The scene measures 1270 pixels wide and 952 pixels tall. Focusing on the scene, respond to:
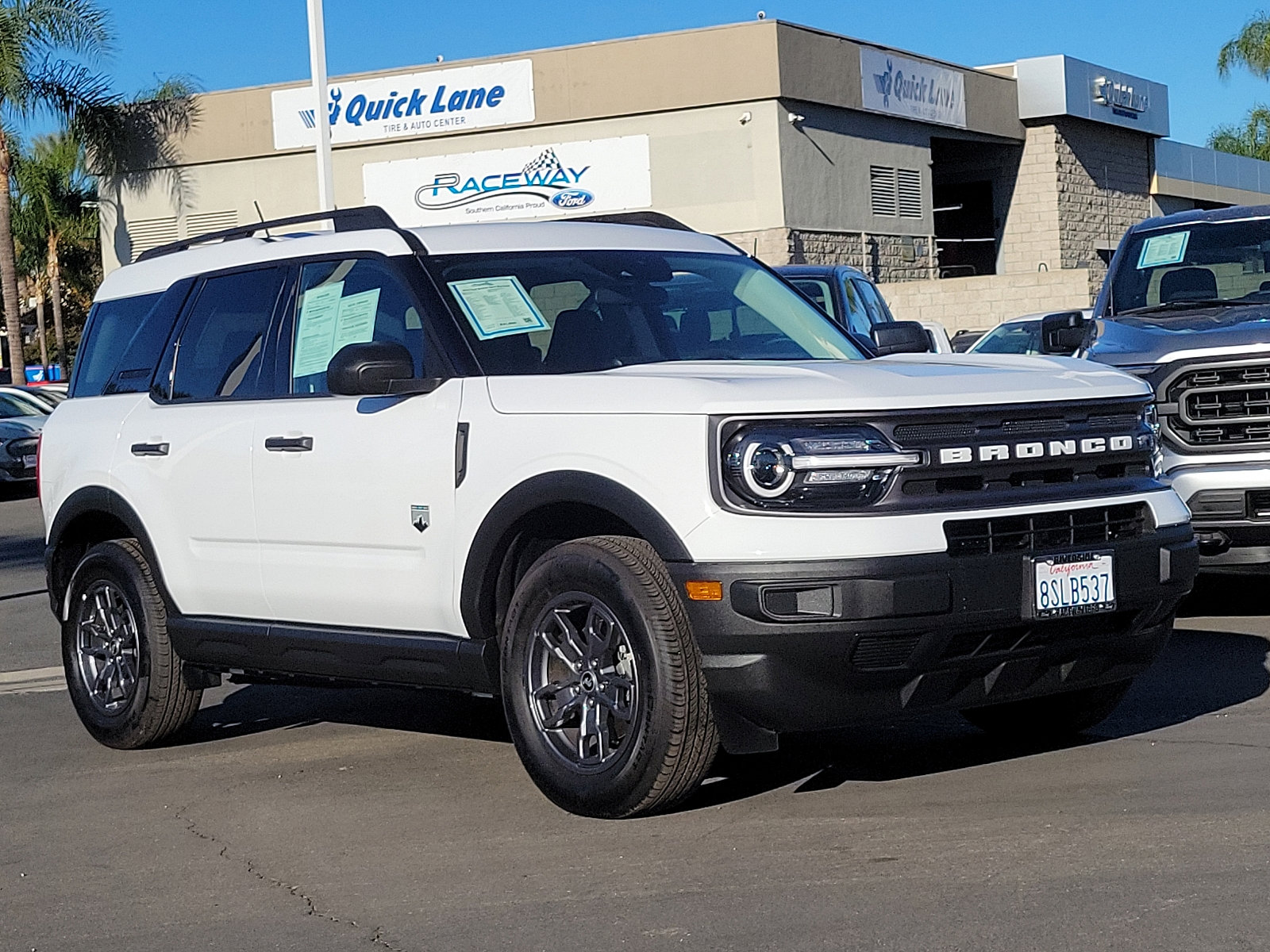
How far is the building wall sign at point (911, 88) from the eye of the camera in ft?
119

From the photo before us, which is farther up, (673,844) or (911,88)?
(911,88)

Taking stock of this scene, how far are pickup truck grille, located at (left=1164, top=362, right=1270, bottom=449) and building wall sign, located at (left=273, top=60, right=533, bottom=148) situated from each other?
92.9 ft

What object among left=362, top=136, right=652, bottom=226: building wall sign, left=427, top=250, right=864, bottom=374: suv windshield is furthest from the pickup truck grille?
left=362, top=136, right=652, bottom=226: building wall sign

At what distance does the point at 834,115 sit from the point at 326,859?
3161 centimetres

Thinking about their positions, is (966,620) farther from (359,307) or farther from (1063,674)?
(359,307)

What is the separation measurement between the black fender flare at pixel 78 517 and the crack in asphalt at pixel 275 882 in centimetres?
131

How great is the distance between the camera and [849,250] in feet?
119

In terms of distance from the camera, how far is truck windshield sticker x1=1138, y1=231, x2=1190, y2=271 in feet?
34.1

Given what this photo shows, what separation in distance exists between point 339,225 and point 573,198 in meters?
29.4

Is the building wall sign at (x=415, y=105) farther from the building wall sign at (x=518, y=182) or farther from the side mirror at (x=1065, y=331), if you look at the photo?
the side mirror at (x=1065, y=331)

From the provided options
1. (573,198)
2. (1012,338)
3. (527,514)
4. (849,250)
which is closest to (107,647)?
(527,514)

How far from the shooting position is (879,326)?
24.0 feet

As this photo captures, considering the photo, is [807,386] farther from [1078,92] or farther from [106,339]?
[1078,92]

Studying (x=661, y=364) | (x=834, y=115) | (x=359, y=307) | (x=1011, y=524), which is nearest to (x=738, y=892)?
(x=1011, y=524)
